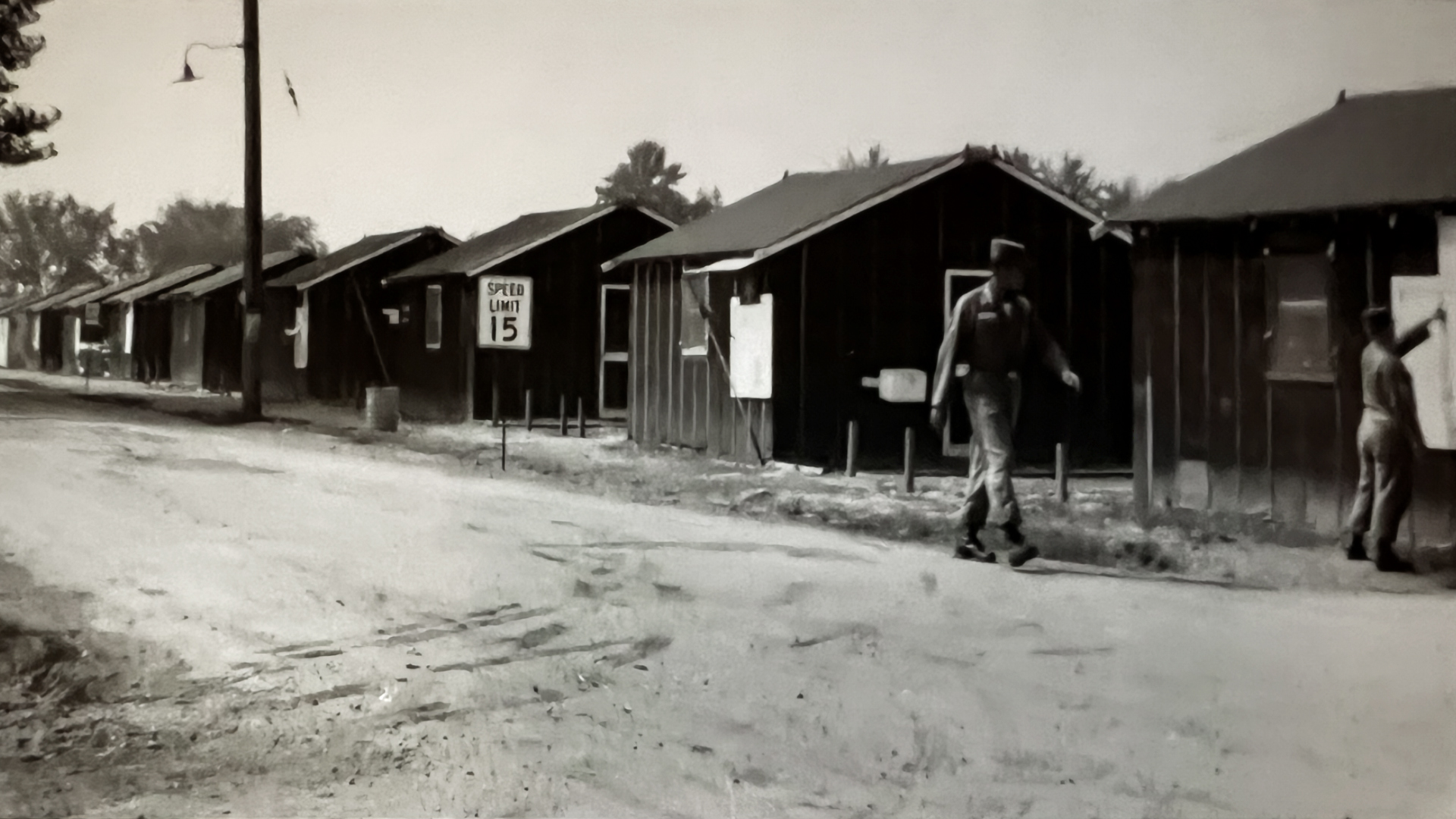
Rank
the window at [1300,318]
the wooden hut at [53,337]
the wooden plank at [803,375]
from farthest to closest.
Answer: the wooden plank at [803,375]
the wooden hut at [53,337]
the window at [1300,318]

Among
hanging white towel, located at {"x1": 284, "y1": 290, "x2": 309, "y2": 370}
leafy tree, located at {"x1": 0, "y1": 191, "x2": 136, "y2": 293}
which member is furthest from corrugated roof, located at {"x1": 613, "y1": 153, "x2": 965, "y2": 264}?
hanging white towel, located at {"x1": 284, "y1": 290, "x2": 309, "y2": 370}

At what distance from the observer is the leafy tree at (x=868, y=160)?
17.7 ft

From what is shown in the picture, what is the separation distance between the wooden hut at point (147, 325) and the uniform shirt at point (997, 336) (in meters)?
5.75

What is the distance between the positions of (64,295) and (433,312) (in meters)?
4.68

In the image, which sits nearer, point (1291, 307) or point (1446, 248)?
point (1446, 248)

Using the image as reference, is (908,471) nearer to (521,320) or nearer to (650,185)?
(650,185)

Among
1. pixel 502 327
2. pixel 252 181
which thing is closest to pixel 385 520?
pixel 252 181

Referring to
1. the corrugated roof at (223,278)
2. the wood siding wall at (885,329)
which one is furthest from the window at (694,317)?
the corrugated roof at (223,278)

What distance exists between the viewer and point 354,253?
6941 mm

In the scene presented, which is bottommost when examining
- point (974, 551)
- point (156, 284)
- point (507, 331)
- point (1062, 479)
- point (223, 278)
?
point (974, 551)

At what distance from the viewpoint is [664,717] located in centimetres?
409

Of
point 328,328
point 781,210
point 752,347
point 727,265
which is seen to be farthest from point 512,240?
point 328,328

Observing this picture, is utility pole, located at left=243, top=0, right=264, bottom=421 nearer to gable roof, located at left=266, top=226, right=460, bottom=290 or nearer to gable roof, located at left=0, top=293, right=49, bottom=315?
gable roof, located at left=266, top=226, right=460, bottom=290

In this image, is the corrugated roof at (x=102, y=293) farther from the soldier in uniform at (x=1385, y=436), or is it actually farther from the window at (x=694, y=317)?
the soldier in uniform at (x=1385, y=436)
